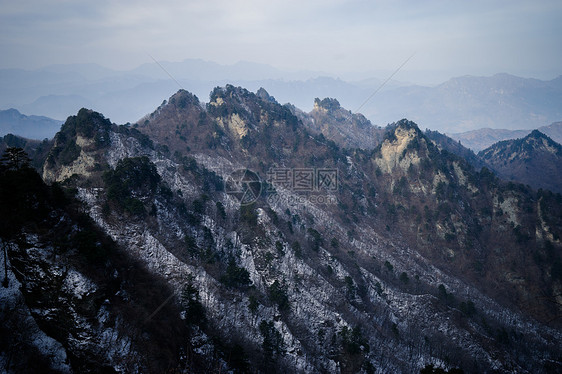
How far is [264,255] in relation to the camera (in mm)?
58625

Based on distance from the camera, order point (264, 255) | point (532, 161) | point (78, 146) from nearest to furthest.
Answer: point (264, 255), point (78, 146), point (532, 161)

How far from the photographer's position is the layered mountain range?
2844 centimetres

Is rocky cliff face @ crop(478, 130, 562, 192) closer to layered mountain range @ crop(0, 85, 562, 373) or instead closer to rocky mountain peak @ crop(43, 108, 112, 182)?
layered mountain range @ crop(0, 85, 562, 373)

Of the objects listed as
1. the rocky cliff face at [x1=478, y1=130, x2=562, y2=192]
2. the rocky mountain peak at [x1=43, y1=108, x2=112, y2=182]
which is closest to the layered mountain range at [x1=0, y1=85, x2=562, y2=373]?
the rocky mountain peak at [x1=43, y1=108, x2=112, y2=182]

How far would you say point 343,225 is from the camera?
9444 cm


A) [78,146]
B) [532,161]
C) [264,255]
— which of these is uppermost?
[78,146]

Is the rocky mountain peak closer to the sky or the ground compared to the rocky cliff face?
closer to the sky

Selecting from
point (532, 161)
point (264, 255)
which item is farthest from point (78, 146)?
point (532, 161)

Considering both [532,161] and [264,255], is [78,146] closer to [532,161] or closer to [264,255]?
[264,255]

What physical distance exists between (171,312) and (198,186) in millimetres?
48937

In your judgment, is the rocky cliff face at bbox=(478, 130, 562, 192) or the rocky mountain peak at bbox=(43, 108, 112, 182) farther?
the rocky cliff face at bbox=(478, 130, 562, 192)

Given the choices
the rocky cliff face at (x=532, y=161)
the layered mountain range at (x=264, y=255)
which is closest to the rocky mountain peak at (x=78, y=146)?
the layered mountain range at (x=264, y=255)

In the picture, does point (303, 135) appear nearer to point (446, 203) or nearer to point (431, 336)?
point (446, 203)

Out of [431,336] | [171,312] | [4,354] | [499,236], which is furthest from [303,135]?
[4,354]
